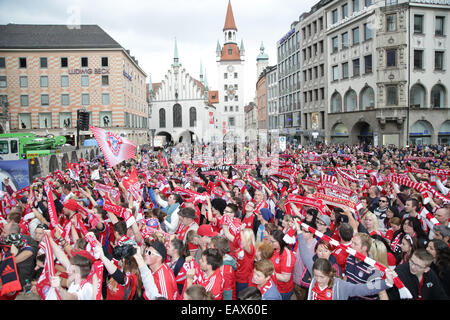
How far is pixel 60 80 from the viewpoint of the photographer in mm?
50125

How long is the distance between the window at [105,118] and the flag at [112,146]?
41.3 metres

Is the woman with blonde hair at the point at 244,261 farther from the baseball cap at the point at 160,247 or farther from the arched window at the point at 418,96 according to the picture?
the arched window at the point at 418,96

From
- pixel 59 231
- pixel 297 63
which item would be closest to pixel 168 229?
pixel 59 231

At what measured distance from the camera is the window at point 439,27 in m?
35.8

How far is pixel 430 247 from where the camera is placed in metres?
4.55

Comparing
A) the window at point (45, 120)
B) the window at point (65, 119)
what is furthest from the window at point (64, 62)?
the window at point (45, 120)

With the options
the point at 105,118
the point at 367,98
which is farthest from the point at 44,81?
the point at 367,98

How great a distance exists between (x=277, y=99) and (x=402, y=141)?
30747mm

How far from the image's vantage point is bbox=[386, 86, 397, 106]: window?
35750 millimetres

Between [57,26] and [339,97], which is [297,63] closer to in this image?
[339,97]

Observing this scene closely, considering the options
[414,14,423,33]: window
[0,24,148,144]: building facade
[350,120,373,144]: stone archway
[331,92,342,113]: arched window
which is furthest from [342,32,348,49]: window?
[0,24,148,144]: building facade

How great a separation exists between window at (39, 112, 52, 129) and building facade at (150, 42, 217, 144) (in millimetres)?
27977

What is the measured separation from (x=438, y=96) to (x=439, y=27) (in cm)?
691
